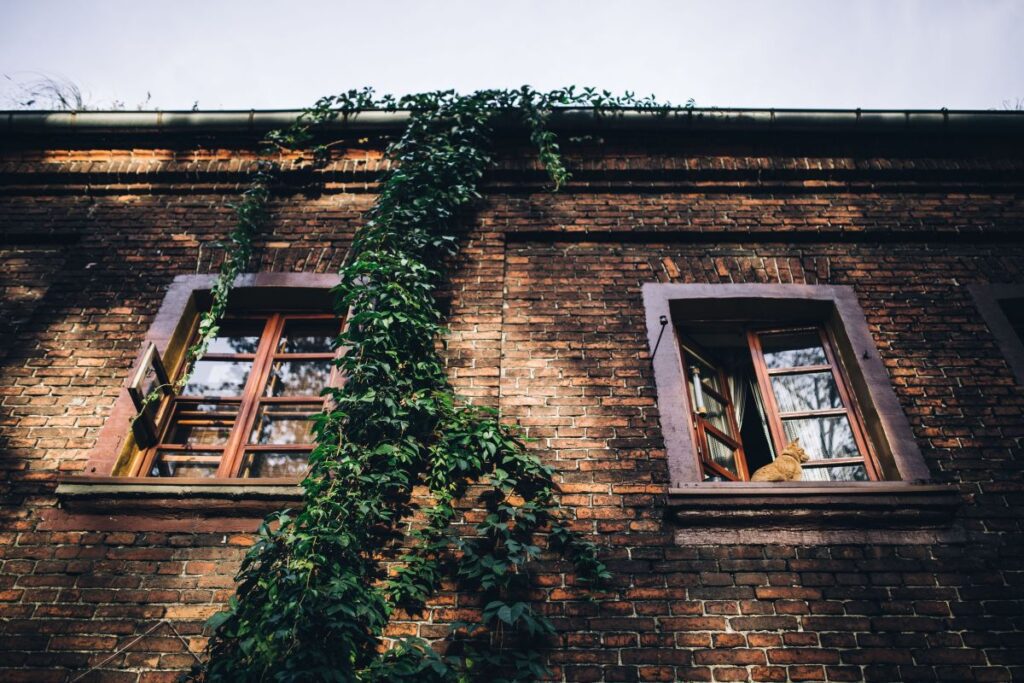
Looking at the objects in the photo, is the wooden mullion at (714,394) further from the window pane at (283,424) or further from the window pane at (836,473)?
the window pane at (283,424)

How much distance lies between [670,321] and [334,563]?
2.75 m

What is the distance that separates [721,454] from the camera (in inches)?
162

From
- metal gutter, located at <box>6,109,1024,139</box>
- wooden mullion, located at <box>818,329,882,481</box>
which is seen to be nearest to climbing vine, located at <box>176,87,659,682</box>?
metal gutter, located at <box>6,109,1024,139</box>

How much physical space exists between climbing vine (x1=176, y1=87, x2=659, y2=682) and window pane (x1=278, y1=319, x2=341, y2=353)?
279mm

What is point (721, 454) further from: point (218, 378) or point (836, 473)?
point (218, 378)

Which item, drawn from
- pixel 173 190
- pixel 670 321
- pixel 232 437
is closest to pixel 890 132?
pixel 670 321

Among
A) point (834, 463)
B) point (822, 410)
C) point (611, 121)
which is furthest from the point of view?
point (611, 121)

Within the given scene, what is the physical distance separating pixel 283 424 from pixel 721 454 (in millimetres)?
2979

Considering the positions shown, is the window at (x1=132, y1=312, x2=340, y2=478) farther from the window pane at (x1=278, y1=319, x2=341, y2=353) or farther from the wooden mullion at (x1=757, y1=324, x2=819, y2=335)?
the wooden mullion at (x1=757, y1=324, x2=819, y2=335)

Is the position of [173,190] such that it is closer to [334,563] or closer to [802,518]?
[334,563]

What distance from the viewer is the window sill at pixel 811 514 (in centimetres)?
345

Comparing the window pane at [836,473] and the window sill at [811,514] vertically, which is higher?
the window pane at [836,473]

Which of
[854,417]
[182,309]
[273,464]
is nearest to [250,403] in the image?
[273,464]

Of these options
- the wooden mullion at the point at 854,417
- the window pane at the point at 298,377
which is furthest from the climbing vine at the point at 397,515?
the wooden mullion at the point at 854,417
